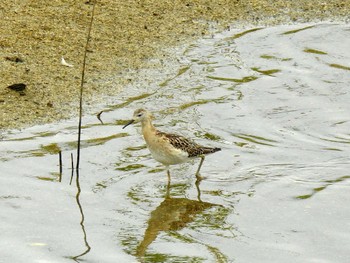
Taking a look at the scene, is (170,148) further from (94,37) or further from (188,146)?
(94,37)

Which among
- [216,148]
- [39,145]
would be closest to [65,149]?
[39,145]

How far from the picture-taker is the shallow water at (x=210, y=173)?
8898mm

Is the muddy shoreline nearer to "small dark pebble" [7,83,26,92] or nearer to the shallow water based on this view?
"small dark pebble" [7,83,26,92]

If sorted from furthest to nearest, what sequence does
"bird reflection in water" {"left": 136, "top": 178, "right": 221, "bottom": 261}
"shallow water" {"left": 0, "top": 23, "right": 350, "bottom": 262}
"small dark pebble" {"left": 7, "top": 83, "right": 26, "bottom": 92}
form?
"small dark pebble" {"left": 7, "top": 83, "right": 26, "bottom": 92}
"bird reflection in water" {"left": 136, "top": 178, "right": 221, "bottom": 261}
"shallow water" {"left": 0, "top": 23, "right": 350, "bottom": 262}

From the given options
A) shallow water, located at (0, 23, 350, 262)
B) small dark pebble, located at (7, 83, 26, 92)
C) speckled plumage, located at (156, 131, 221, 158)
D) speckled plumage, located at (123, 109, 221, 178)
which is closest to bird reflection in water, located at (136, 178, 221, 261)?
shallow water, located at (0, 23, 350, 262)

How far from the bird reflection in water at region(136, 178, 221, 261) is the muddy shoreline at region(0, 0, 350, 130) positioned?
247 centimetres

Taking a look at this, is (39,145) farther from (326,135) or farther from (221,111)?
(326,135)

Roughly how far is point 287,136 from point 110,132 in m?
2.18

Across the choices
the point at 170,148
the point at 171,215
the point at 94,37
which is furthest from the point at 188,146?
the point at 94,37

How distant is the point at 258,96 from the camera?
13.2m

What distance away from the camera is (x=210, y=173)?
10992mm

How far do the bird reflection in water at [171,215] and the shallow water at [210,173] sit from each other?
0.04 feet

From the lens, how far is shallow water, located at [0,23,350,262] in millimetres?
8898

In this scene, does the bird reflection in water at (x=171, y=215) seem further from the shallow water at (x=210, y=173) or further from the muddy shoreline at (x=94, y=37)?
the muddy shoreline at (x=94, y=37)
